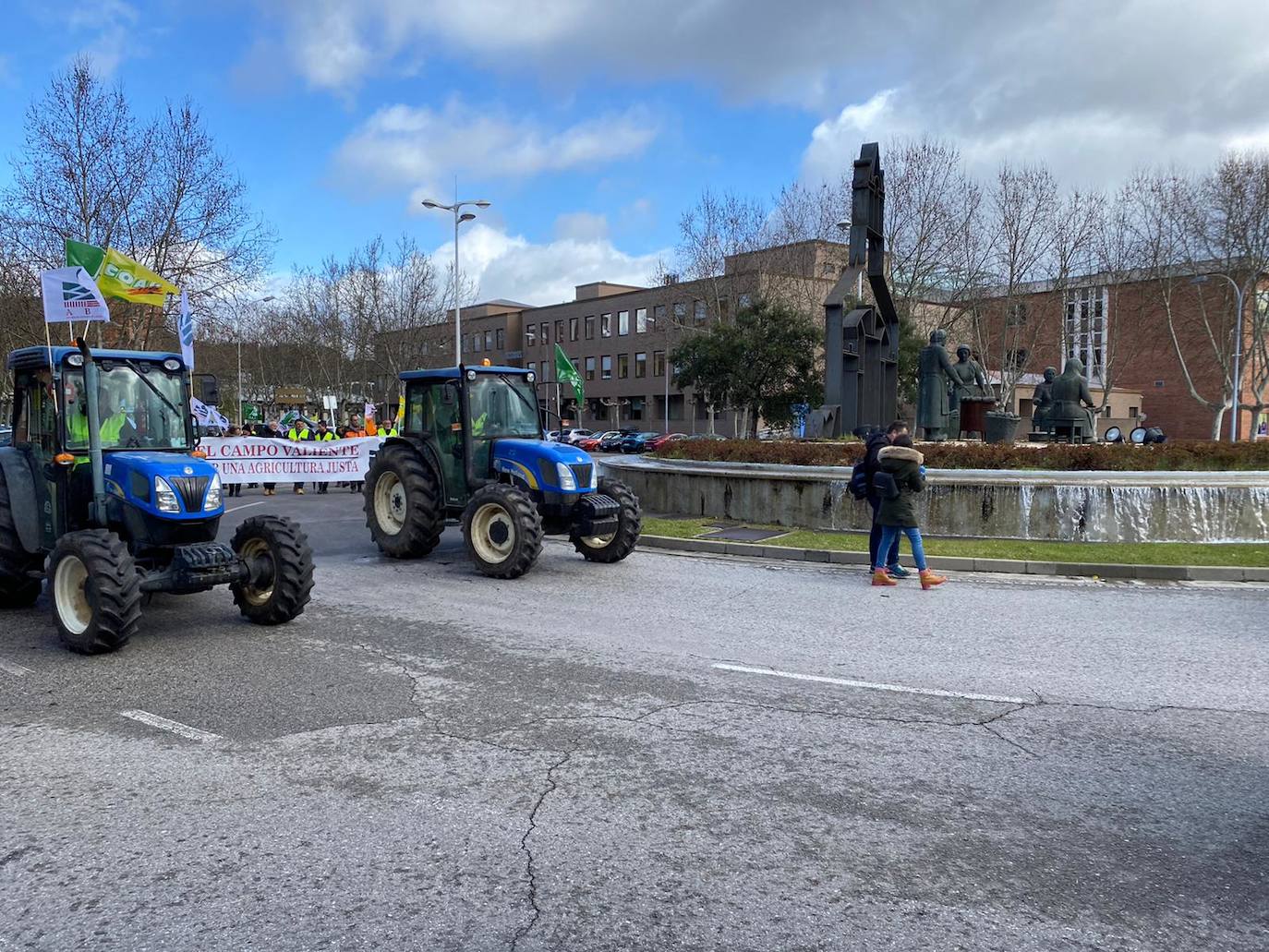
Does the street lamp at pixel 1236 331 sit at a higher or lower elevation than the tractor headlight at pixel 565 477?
higher

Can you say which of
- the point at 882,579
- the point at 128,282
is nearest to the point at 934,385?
the point at 882,579

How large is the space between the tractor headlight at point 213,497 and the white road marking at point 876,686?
14.1 feet

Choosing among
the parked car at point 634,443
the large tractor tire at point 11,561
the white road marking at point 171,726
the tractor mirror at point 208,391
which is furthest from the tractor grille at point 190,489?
the parked car at point 634,443

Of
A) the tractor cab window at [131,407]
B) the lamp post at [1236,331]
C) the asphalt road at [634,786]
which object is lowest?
the asphalt road at [634,786]

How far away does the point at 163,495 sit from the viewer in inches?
293

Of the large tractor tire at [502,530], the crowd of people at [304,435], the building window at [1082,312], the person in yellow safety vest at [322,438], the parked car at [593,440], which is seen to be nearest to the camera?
the large tractor tire at [502,530]

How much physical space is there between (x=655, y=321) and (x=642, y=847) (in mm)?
69620

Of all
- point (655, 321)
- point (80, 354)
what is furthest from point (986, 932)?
point (655, 321)

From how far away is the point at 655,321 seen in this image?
7225 centimetres

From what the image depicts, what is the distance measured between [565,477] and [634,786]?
6.66m

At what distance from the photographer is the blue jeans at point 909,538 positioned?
10.7m

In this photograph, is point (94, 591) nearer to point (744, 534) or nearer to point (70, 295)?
point (70, 295)

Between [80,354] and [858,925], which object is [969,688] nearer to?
[858,925]

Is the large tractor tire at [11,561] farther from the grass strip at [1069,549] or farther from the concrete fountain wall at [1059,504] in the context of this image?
the concrete fountain wall at [1059,504]
